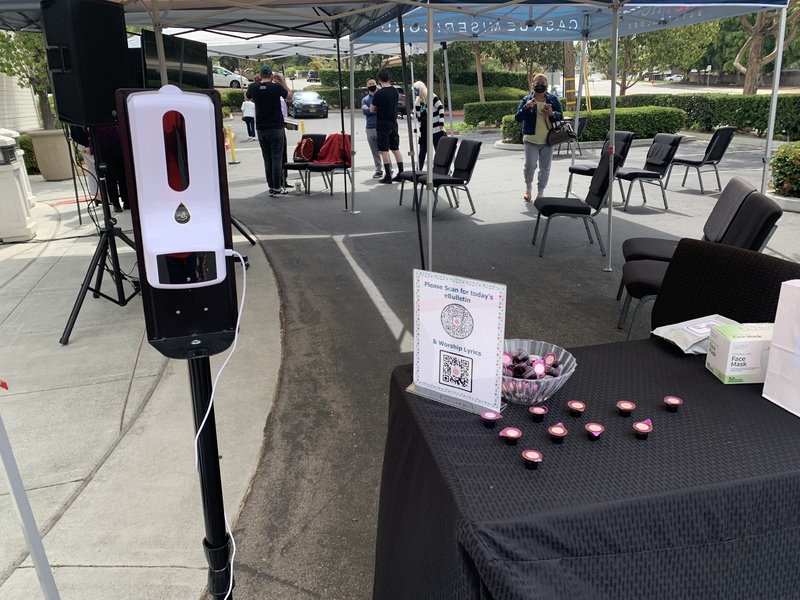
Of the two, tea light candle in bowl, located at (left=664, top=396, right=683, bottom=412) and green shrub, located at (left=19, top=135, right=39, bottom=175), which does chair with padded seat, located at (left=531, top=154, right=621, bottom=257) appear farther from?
green shrub, located at (left=19, top=135, right=39, bottom=175)

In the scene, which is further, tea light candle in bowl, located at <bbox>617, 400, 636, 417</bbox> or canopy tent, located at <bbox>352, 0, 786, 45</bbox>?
canopy tent, located at <bbox>352, 0, 786, 45</bbox>

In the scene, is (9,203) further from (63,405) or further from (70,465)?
(70,465)

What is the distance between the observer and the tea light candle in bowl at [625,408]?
4.56ft

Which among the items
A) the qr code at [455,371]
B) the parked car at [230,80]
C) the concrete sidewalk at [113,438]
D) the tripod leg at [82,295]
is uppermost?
the parked car at [230,80]

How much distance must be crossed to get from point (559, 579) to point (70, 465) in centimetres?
231

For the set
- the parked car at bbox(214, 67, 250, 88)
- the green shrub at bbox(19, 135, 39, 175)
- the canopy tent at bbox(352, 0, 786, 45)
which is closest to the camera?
the canopy tent at bbox(352, 0, 786, 45)

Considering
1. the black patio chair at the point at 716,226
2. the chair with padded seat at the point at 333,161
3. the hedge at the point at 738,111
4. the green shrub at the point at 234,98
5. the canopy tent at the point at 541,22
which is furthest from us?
the green shrub at the point at 234,98

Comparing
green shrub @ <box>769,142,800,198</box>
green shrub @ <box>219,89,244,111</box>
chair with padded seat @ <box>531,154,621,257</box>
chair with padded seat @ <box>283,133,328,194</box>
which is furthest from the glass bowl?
green shrub @ <box>219,89,244,111</box>

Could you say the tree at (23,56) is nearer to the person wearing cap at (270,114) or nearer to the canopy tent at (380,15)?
the person wearing cap at (270,114)

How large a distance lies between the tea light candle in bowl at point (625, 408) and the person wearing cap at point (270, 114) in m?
7.87

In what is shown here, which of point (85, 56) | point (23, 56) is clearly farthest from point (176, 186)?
point (23, 56)

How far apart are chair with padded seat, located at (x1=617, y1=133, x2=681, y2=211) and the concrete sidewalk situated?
4.44 metres

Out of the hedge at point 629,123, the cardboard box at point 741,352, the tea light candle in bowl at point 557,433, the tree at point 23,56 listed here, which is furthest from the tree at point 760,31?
the tea light candle in bowl at point 557,433

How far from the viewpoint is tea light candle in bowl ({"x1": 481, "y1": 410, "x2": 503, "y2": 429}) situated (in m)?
1.37
